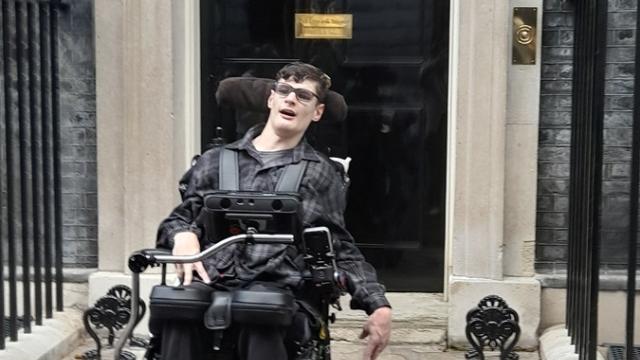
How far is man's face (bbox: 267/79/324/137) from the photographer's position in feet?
10.0

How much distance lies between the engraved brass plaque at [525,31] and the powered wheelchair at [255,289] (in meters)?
2.11

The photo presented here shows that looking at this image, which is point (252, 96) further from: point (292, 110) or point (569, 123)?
point (569, 123)

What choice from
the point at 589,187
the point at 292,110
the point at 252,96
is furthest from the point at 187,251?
the point at 589,187

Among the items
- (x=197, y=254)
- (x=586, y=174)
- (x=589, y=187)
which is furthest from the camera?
(x=586, y=174)

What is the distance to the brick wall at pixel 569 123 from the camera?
4660mm

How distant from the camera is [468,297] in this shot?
4.73 m

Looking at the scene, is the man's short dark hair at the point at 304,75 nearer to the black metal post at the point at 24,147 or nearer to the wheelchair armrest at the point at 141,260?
the wheelchair armrest at the point at 141,260

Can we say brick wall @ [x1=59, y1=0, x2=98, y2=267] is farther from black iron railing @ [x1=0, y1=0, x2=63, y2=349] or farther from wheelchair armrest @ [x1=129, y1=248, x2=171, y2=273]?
wheelchair armrest @ [x1=129, y1=248, x2=171, y2=273]

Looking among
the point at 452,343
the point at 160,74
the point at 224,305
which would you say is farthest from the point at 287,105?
the point at 452,343

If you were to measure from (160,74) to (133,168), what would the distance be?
53cm

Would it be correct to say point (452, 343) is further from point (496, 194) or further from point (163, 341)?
point (163, 341)

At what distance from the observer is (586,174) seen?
408cm

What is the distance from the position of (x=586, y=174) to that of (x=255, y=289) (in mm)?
2019

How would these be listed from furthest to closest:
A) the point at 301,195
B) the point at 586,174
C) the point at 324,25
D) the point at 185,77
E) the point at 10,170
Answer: the point at 324,25 → the point at 185,77 → the point at 10,170 → the point at 586,174 → the point at 301,195
